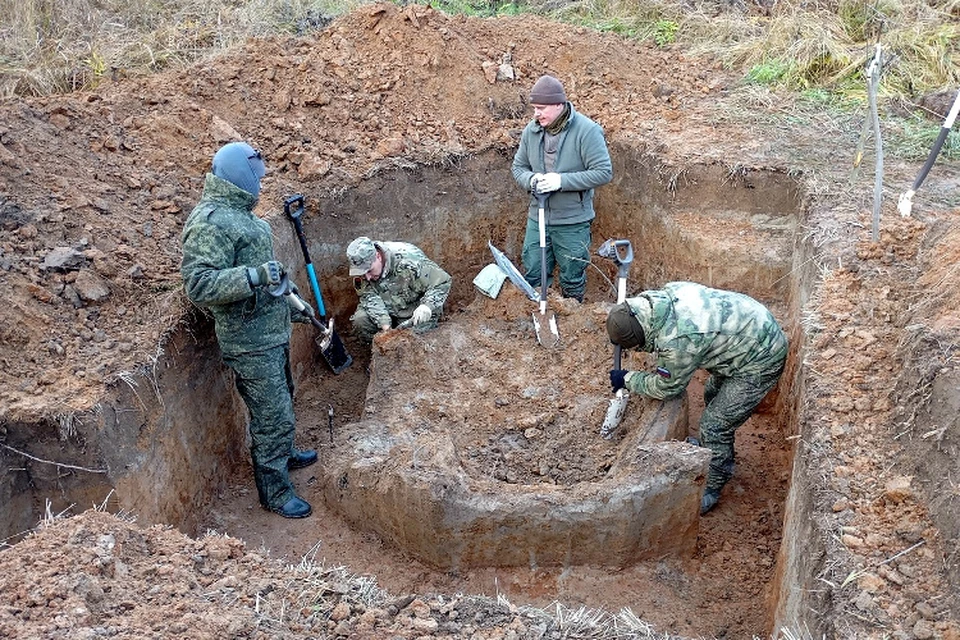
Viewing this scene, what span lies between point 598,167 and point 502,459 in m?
2.48

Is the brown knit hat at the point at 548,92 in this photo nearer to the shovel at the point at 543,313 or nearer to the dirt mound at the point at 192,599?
the shovel at the point at 543,313

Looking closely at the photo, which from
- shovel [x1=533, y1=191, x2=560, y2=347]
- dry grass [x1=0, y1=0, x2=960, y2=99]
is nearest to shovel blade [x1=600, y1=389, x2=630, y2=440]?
shovel [x1=533, y1=191, x2=560, y2=347]

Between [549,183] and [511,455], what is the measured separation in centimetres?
222

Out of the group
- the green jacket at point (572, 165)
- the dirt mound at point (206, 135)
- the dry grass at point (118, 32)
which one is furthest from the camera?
the dry grass at point (118, 32)

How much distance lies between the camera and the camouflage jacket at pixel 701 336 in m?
4.64

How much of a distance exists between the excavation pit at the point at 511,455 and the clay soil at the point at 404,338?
62mm

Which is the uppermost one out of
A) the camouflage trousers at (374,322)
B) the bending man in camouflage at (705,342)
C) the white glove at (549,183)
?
the white glove at (549,183)

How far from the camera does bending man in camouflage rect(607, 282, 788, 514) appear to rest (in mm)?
4637

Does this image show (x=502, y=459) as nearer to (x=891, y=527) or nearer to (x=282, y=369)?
(x=282, y=369)

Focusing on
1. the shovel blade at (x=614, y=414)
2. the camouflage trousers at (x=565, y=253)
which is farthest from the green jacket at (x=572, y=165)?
the shovel blade at (x=614, y=414)

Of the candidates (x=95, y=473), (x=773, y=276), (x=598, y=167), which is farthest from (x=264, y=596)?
(x=773, y=276)

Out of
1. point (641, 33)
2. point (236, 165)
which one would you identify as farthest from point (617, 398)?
point (641, 33)

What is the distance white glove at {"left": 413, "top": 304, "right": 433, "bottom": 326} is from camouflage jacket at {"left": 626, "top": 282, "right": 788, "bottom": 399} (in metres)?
1.93

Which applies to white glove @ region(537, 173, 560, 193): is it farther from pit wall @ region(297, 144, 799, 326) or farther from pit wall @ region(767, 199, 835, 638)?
pit wall @ region(767, 199, 835, 638)
